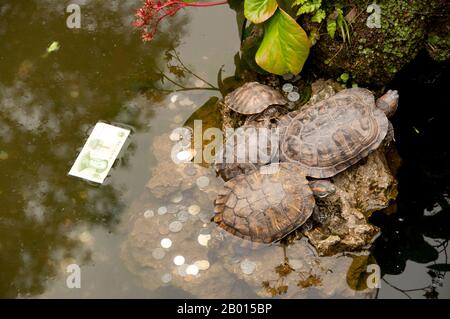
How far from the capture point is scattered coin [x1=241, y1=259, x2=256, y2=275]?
3727 millimetres

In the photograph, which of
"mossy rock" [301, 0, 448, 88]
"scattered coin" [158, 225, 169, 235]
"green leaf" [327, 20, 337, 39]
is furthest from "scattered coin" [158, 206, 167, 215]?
"green leaf" [327, 20, 337, 39]

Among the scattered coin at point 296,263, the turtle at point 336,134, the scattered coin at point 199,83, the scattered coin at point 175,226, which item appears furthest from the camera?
the scattered coin at point 199,83

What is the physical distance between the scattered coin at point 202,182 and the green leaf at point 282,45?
1128mm

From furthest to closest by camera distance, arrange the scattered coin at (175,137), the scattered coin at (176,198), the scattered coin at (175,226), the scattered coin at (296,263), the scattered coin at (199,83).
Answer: the scattered coin at (199,83)
the scattered coin at (175,137)
the scattered coin at (176,198)
the scattered coin at (175,226)
the scattered coin at (296,263)

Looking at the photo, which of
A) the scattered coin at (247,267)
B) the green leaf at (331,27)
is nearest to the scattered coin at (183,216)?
the scattered coin at (247,267)

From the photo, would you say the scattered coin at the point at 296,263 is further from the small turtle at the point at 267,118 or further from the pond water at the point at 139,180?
the small turtle at the point at 267,118

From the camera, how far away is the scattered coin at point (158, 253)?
3848mm

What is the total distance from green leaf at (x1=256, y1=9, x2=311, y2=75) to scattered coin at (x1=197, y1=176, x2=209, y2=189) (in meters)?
1.13

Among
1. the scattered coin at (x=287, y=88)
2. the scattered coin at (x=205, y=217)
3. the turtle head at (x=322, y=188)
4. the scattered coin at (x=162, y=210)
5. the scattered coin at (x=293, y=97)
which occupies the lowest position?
the scattered coin at (x=162, y=210)

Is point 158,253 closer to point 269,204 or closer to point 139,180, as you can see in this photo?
point 139,180

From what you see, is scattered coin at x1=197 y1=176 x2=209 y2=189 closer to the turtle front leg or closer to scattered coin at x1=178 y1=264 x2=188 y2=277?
scattered coin at x1=178 y1=264 x2=188 y2=277
